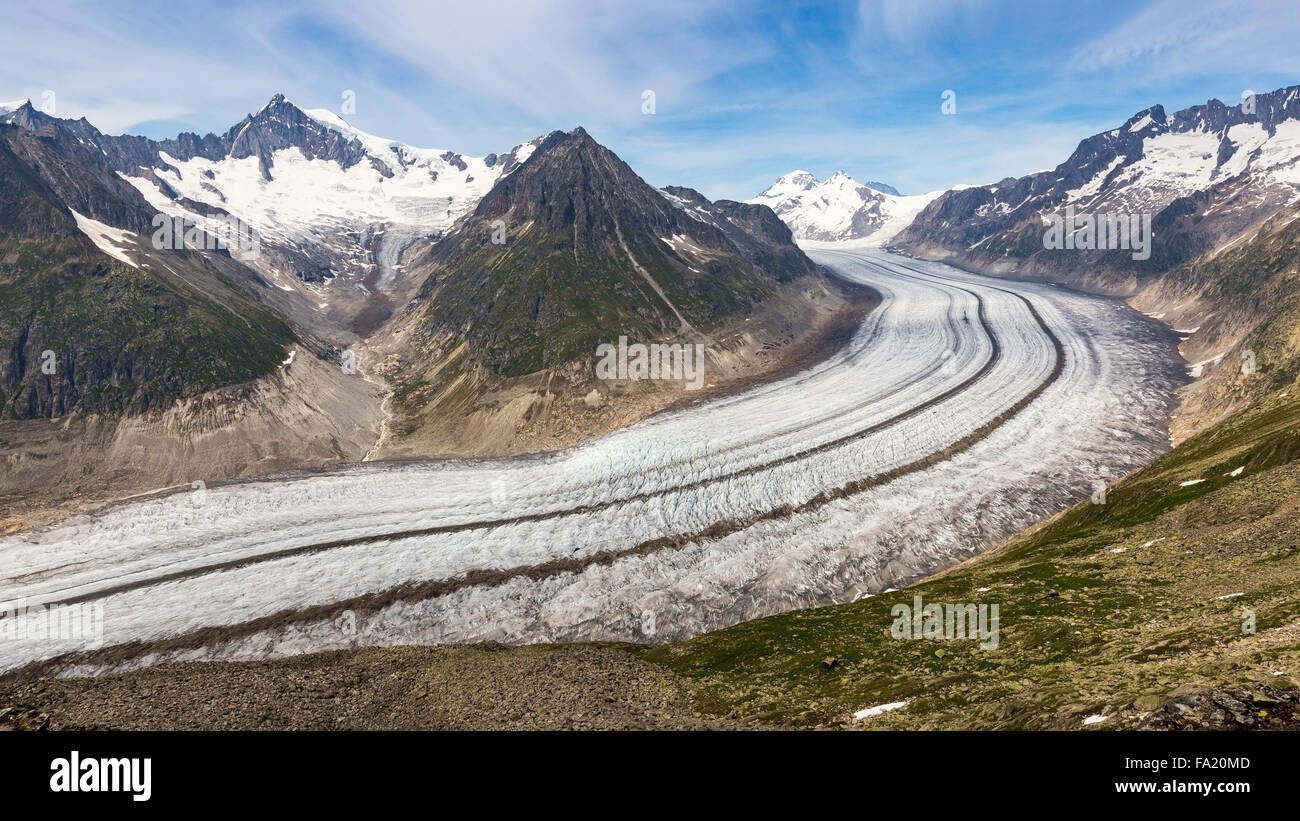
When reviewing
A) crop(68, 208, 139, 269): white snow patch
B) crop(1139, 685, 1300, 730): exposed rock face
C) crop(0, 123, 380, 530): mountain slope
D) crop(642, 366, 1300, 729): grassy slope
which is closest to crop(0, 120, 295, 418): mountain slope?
crop(0, 123, 380, 530): mountain slope

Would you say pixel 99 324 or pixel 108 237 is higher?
pixel 108 237

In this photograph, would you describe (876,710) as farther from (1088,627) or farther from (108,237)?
(108,237)

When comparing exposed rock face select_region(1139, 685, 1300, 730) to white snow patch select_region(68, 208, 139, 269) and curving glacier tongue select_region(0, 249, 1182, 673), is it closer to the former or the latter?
curving glacier tongue select_region(0, 249, 1182, 673)

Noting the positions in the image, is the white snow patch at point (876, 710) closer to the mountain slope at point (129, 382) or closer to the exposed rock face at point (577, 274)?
the mountain slope at point (129, 382)

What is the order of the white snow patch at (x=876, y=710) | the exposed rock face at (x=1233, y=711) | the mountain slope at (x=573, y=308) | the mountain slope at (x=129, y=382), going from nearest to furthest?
the exposed rock face at (x=1233, y=711) < the white snow patch at (x=876, y=710) < the mountain slope at (x=129, y=382) < the mountain slope at (x=573, y=308)

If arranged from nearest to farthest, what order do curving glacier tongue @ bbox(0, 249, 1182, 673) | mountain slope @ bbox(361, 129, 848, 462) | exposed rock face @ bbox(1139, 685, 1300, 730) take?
exposed rock face @ bbox(1139, 685, 1300, 730) < curving glacier tongue @ bbox(0, 249, 1182, 673) < mountain slope @ bbox(361, 129, 848, 462)

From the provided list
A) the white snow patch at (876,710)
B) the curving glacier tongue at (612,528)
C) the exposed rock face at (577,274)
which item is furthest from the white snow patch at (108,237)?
the white snow patch at (876,710)

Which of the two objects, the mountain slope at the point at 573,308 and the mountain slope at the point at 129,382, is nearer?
the mountain slope at the point at 129,382

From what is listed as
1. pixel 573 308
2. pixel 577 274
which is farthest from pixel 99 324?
pixel 577 274
